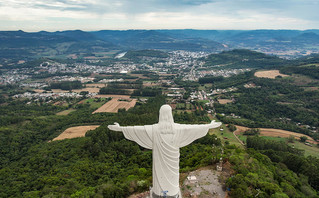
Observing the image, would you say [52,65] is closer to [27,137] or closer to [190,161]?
[27,137]

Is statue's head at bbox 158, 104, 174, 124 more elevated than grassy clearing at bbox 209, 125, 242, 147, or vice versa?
statue's head at bbox 158, 104, 174, 124

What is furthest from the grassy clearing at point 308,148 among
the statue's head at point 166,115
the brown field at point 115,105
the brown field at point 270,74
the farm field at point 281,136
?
the brown field at point 270,74

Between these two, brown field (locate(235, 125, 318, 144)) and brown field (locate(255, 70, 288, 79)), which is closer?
brown field (locate(235, 125, 318, 144))

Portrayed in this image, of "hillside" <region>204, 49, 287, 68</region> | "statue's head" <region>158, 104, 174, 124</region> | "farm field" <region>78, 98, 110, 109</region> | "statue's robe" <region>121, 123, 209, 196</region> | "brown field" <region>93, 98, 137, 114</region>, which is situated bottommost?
"farm field" <region>78, 98, 110, 109</region>

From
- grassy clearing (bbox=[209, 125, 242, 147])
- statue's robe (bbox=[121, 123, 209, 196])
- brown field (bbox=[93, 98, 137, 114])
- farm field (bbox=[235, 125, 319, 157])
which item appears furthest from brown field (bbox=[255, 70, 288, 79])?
statue's robe (bbox=[121, 123, 209, 196])

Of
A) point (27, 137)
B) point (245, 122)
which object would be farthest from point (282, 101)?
point (27, 137)

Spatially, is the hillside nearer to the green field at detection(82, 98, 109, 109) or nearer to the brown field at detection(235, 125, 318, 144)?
the green field at detection(82, 98, 109, 109)

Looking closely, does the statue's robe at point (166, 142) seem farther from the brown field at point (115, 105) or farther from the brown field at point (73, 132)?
the brown field at point (115, 105)
